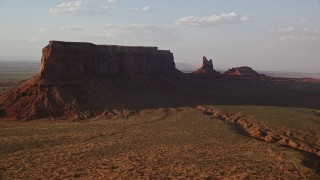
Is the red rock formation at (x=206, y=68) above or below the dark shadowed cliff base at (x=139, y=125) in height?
above

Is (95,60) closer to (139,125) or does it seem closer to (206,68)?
(139,125)

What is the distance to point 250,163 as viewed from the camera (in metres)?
26.0

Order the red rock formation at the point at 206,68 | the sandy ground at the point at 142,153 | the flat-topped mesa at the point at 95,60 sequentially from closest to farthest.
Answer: the sandy ground at the point at 142,153
the flat-topped mesa at the point at 95,60
the red rock formation at the point at 206,68

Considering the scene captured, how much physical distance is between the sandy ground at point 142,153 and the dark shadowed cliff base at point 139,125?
0.21 ft

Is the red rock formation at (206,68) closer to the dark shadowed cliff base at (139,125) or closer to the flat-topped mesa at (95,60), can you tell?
the dark shadowed cliff base at (139,125)

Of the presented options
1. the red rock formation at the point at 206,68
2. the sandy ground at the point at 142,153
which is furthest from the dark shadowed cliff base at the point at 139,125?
the red rock formation at the point at 206,68

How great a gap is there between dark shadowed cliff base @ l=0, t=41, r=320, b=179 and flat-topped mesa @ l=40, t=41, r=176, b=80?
0.12 m

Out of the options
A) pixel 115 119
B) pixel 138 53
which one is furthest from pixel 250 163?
pixel 138 53

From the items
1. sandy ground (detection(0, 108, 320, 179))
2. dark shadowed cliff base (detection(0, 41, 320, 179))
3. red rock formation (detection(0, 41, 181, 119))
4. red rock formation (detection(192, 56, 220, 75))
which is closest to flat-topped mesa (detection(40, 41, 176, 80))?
red rock formation (detection(0, 41, 181, 119))

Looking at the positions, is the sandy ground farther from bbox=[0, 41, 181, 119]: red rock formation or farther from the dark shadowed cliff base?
Result: bbox=[0, 41, 181, 119]: red rock formation

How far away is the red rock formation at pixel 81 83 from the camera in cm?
4342

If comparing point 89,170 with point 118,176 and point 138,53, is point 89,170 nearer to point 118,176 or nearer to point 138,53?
point 118,176

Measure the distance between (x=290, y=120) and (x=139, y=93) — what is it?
65.2 ft

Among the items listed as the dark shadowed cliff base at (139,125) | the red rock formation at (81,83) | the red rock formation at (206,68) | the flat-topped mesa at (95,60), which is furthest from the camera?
the red rock formation at (206,68)
